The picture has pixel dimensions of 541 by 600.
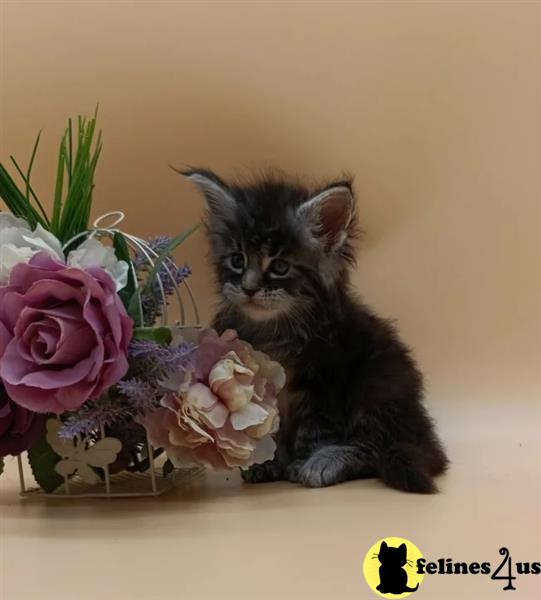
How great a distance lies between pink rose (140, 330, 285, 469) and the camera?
1270 mm

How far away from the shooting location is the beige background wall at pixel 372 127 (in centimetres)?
199

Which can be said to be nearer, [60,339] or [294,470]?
[60,339]

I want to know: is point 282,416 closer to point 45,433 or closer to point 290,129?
point 45,433

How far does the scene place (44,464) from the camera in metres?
1.37

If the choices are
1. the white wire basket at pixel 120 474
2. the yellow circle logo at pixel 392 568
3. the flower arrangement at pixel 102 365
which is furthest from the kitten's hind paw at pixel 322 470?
the yellow circle logo at pixel 392 568

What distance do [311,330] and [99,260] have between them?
1.65 ft

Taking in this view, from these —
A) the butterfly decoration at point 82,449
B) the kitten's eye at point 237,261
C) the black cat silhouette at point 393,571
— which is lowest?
the black cat silhouette at point 393,571

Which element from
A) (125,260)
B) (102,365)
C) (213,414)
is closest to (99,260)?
(125,260)

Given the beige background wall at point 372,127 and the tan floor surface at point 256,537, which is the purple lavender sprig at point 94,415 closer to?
the tan floor surface at point 256,537

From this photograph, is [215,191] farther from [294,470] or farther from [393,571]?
[393,571]

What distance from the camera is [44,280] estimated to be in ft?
3.82

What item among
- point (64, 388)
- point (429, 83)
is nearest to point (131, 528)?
point (64, 388)

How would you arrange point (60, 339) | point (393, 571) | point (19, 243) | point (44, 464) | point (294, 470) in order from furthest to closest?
point (294, 470), point (44, 464), point (19, 243), point (60, 339), point (393, 571)

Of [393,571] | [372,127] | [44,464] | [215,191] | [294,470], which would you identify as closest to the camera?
[393,571]
